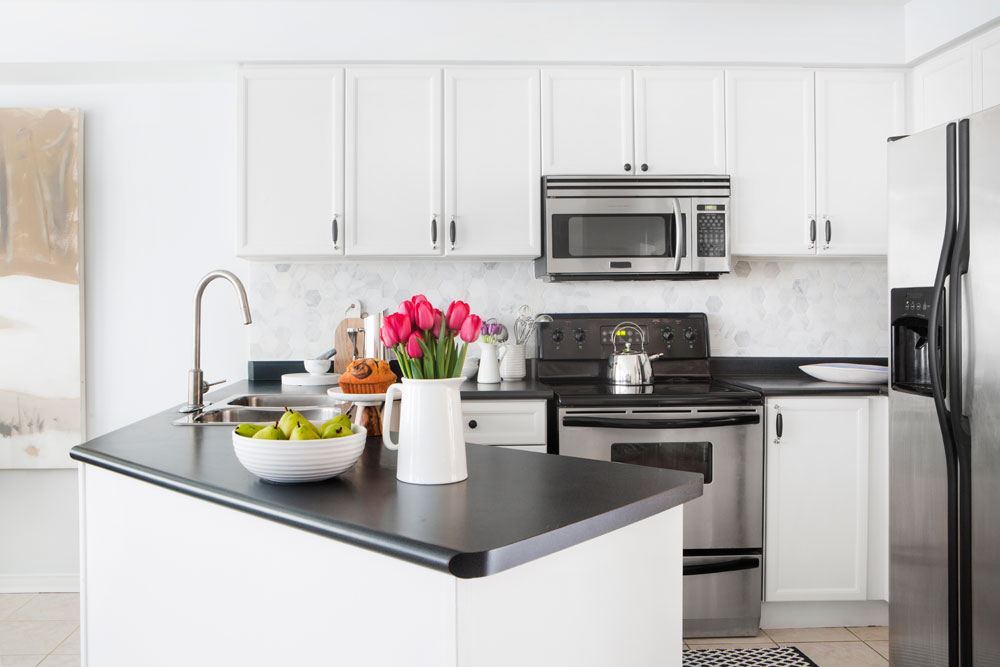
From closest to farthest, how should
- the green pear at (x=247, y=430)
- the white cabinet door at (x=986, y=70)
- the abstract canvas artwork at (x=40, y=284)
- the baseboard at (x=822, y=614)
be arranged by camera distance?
the green pear at (x=247, y=430) → the white cabinet door at (x=986, y=70) → the baseboard at (x=822, y=614) → the abstract canvas artwork at (x=40, y=284)

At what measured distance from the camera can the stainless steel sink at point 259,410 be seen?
2262 millimetres

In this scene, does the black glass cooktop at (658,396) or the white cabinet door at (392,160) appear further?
the white cabinet door at (392,160)

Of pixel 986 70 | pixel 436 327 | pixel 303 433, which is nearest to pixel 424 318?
pixel 436 327

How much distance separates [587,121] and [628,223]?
1.60 ft

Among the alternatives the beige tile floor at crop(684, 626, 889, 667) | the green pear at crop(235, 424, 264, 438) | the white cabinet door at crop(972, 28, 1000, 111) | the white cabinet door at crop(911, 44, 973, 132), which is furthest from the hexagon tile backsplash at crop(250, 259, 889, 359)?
the green pear at crop(235, 424, 264, 438)

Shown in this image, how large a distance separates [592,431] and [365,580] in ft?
6.14

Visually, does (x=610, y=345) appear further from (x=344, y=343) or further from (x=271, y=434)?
(x=271, y=434)

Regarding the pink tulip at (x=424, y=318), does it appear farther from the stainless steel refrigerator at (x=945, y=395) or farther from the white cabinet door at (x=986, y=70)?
the white cabinet door at (x=986, y=70)

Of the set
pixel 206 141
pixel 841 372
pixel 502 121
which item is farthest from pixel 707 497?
pixel 206 141

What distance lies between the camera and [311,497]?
1.31 metres

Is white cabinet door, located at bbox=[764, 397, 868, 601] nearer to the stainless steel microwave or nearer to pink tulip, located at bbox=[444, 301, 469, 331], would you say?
the stainless steel microwave

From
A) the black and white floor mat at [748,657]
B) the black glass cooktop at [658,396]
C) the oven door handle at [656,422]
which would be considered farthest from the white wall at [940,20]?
the black and white floor mat at [748,657]

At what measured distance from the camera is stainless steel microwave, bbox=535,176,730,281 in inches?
129

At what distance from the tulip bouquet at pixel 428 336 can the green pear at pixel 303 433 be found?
0.68 feet
